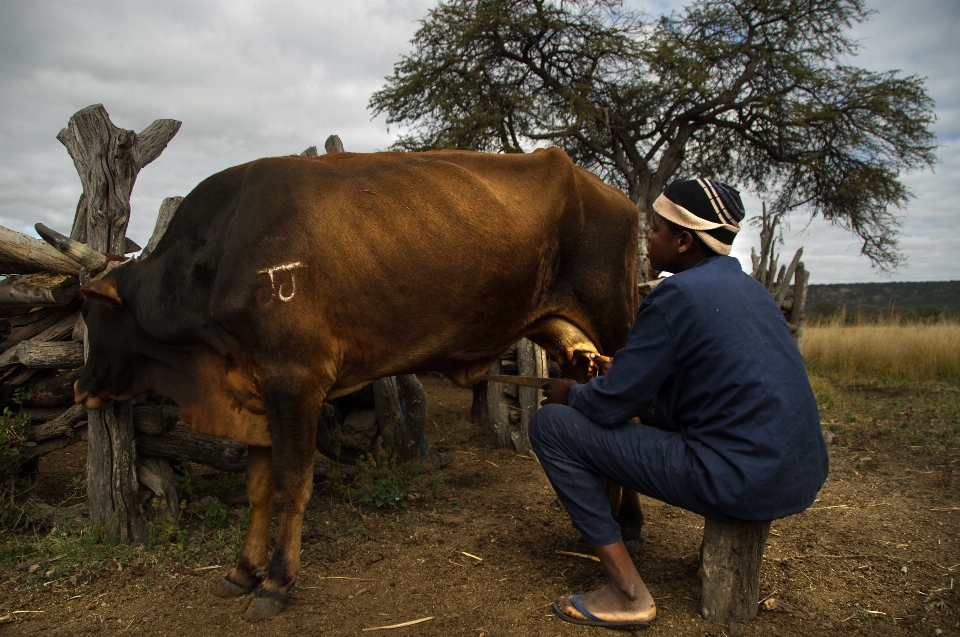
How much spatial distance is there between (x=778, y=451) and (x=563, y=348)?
5.55 ft

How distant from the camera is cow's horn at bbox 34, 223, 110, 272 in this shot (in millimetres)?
3924

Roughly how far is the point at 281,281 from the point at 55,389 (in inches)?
82.2

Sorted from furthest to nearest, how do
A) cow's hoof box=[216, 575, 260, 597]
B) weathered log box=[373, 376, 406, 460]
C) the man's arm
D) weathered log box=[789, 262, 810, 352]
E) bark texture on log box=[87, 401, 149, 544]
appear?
weathered log box=[789, 262, 810, 352], weathered log box=[373, 376, 406, 460], bark texture on log box=[87, 401, 149, 544], cow's hoof box=[216, 575, 260, 597], the man's arm

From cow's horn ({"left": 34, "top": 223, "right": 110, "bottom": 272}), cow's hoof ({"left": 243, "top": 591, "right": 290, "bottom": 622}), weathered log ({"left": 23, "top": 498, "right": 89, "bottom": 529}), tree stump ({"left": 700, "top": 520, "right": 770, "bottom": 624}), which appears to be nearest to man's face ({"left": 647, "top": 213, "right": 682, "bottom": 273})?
tree stump ({"left": 700, "top": 520, "right": 770, "bottom": 624})

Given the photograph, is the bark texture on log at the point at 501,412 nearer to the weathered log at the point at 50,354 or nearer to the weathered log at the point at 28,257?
the weathered log at the point at 50,354

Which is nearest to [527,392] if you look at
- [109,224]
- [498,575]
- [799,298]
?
[498,575]

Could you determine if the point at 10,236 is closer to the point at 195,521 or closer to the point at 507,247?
the point at 195,521

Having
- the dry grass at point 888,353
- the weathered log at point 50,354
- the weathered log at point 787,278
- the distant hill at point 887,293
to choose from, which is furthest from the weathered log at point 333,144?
the distant hill at point 887,293

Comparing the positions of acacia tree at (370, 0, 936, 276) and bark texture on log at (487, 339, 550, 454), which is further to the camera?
acacia tree at (370, 0, 936, 276)

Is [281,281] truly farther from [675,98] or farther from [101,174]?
[675,98]

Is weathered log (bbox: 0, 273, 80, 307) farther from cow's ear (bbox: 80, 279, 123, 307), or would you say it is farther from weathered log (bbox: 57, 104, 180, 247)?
cow's ear (bbox: 80, 279, 123, 307)

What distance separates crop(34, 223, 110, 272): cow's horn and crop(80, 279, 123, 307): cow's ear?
0.27 meters

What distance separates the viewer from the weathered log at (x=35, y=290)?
4.28 metres

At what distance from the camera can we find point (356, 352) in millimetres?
3631
